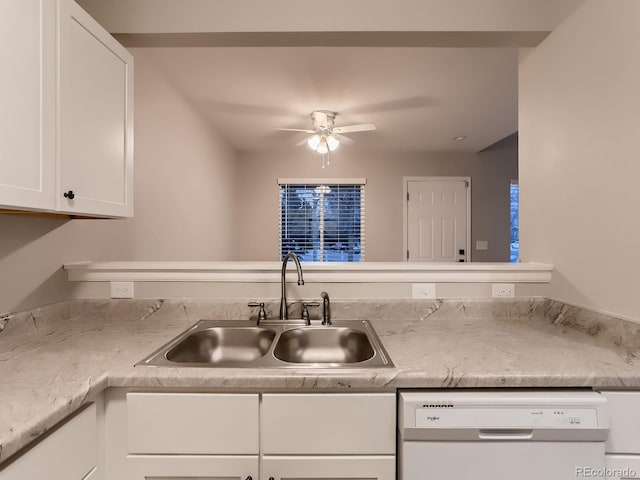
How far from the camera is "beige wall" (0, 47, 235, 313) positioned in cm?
132

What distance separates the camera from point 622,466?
932mm

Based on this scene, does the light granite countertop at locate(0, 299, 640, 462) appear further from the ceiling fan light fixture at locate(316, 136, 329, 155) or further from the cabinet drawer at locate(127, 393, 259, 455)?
the ceiling fan light fixture at locate(316, 136, 329, 155)

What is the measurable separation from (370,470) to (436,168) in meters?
4.64

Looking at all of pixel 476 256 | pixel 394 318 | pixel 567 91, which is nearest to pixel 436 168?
pixel 476 256

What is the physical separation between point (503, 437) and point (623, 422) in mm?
365

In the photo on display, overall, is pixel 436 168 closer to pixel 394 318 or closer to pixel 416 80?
pixel 416 80

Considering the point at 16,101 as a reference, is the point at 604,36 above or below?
above

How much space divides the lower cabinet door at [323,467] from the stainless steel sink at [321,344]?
45cm

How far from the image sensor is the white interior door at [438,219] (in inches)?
192

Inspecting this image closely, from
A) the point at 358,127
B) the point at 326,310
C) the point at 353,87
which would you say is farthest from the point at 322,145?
the point at 326,310

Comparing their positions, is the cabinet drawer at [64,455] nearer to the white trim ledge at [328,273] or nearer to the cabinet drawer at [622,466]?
the white trim ledge at [328,273]

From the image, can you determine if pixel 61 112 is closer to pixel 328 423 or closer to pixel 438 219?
pixel 328 423

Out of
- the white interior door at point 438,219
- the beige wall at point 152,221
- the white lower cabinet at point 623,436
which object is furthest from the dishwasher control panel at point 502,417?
the white interior door at point 438,219

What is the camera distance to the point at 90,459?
34.4 inches
